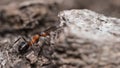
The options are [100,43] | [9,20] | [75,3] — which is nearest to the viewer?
[100,43]

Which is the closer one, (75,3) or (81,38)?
(81,38)

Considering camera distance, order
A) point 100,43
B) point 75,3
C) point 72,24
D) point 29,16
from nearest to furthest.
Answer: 1. point 100,43
2. point 72,24
3. point 29,16
4. point 75,3

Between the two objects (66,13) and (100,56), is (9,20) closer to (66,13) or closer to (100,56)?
(66,13)

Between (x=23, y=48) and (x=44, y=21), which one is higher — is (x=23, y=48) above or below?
below

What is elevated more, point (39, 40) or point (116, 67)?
point (39, 40)

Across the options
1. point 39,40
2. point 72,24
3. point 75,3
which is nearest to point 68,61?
point 72,24

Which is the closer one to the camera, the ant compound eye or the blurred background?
the blurred background

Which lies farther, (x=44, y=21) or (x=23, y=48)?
(x=44, y=21)

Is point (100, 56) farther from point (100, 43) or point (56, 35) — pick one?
point (56, 35)

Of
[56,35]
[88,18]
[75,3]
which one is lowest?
[56,35]

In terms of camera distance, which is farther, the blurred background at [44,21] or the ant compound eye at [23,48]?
the ant compound eye at [23,48]
